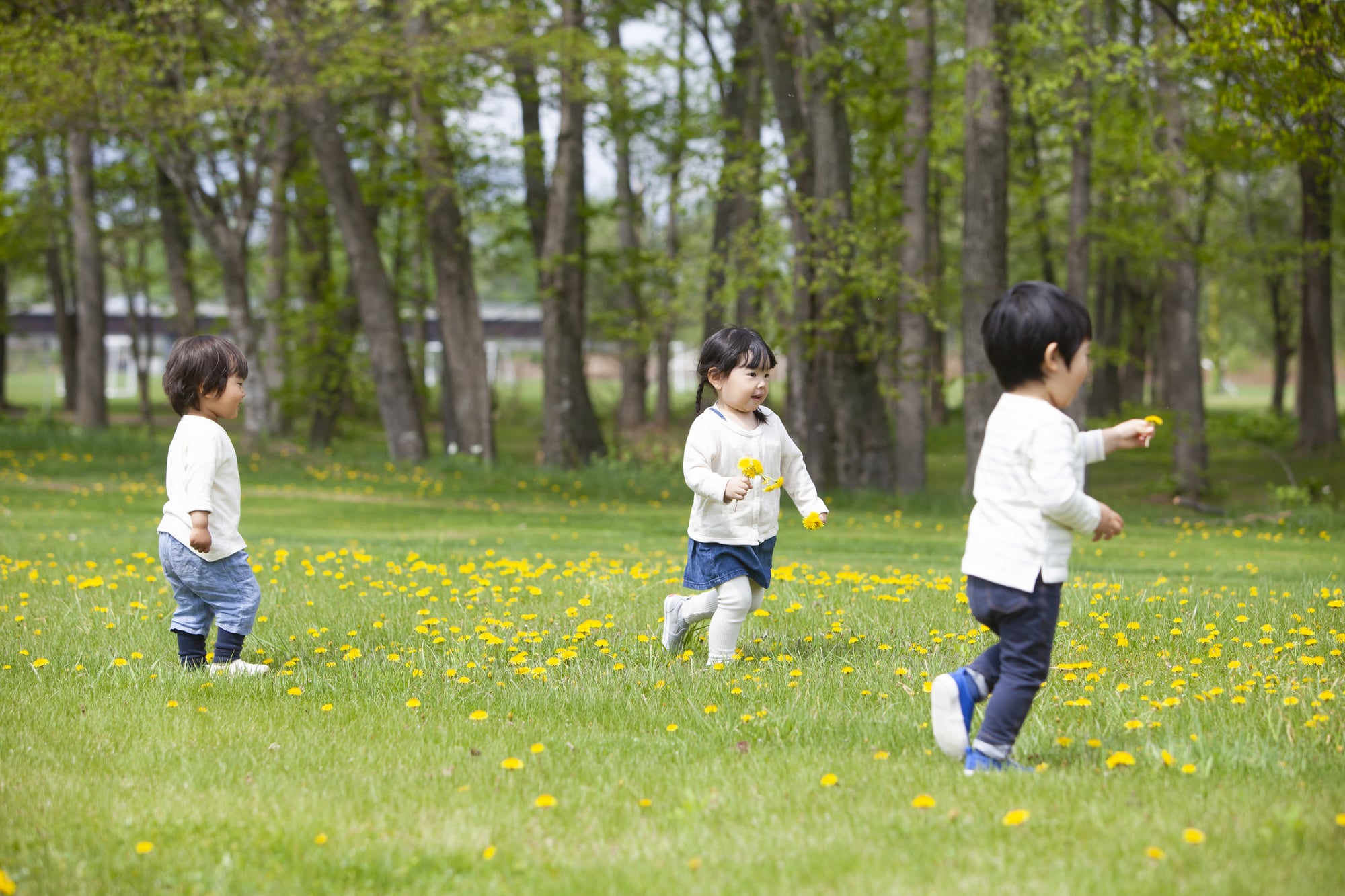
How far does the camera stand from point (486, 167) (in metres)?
24.9

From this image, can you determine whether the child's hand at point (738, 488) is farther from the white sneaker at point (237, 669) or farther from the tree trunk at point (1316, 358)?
the tree trunk at point (1316, 358)

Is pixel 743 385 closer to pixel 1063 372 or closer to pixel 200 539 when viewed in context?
pixel 1063 372

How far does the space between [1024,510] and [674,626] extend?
239cm

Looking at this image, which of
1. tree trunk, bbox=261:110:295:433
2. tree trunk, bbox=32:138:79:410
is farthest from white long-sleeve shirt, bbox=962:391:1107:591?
tree trunk, bbox=32:138:79:410

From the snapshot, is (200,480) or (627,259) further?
(627,259)

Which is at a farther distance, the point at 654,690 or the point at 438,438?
the point at 438,438

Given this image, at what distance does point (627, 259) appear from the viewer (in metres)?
23.7

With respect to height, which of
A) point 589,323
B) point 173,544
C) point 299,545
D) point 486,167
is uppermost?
point 486,167

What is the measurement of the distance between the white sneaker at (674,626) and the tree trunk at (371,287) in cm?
1510

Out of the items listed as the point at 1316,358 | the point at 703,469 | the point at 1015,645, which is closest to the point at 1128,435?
the point at 1015,645

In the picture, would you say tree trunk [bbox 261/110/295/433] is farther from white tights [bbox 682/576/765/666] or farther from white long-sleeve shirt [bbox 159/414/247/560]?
white tights [bbox 682/576/765/666]

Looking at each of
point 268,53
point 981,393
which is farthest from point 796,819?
point 268,53

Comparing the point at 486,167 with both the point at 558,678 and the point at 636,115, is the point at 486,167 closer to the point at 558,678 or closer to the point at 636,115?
the point at 636,115

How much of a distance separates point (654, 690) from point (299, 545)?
6.83m
